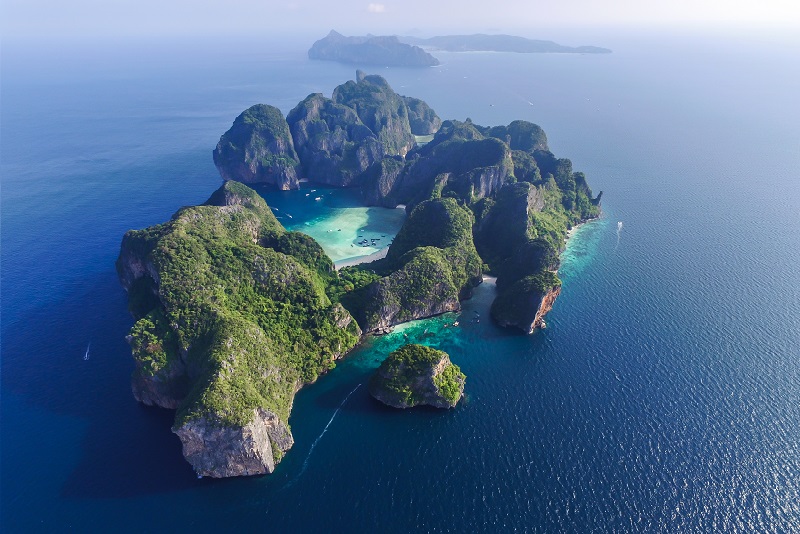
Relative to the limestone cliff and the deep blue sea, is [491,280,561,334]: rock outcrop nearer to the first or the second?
the deep blue sea

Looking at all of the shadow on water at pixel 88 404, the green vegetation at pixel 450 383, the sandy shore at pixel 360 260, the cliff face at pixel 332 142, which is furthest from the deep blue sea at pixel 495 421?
the cliff face at pixel 332 142

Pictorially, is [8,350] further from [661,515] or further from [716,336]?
[716,336]

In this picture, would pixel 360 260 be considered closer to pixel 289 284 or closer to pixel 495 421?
pixel 289 284

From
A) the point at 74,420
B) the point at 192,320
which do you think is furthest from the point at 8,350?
the point at 192,320

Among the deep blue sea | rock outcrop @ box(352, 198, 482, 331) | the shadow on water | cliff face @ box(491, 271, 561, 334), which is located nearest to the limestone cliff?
the deep blue sea

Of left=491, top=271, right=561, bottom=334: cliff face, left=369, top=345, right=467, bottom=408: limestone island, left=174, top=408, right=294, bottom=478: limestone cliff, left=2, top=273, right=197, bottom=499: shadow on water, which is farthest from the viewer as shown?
left=491, top=271, right=561, bottom=334: cliff face

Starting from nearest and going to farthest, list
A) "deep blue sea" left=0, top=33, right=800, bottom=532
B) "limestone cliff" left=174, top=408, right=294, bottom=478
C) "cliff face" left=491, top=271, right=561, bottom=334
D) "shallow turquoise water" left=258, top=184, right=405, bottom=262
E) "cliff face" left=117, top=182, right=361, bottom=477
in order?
"deep blue sea" left=0, top=33, right=800, bottom=532 → "limestone cliff" left=174, top=408, right=294, bottom=478 → "cliff face" left=117, top=182, right=361, bottom=477 → "cliff face" left=491, top=271, right=561, bottom=334 → "shallow turquoise water" left=258, top=184, right=405, bottom=262

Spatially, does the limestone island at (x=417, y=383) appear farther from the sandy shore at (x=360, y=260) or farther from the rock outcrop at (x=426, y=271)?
the sandy shore at (x=360, y=260)
